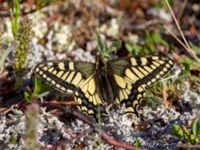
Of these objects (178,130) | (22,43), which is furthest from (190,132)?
(22,43)

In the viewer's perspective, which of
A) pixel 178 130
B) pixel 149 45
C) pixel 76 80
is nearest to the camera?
pixel 178 130

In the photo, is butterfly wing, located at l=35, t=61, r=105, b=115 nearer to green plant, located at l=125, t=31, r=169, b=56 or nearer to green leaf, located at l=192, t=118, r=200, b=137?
green leaf, located at l=192, t=118, r=200, b=137

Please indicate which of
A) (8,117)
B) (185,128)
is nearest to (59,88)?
(8,117)

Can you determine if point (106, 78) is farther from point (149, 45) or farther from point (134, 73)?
point (149, 45)

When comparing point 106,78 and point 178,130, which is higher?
point 106,78

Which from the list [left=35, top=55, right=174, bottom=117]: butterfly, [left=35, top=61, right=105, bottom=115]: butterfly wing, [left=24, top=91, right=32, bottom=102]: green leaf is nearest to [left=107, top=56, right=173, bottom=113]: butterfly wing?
[left=35, top=55, right=174, bottom=117]: butterfly

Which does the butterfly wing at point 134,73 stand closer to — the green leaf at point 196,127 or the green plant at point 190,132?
the green plant at point 190,132

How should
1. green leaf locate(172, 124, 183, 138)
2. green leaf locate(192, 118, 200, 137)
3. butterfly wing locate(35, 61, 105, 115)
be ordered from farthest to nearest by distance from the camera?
butterfly wing locate(35, 61, 105, 115) < green leaf locate(172, 124, 183, 138) < green leaf locate(192, 118, 200, 137)
